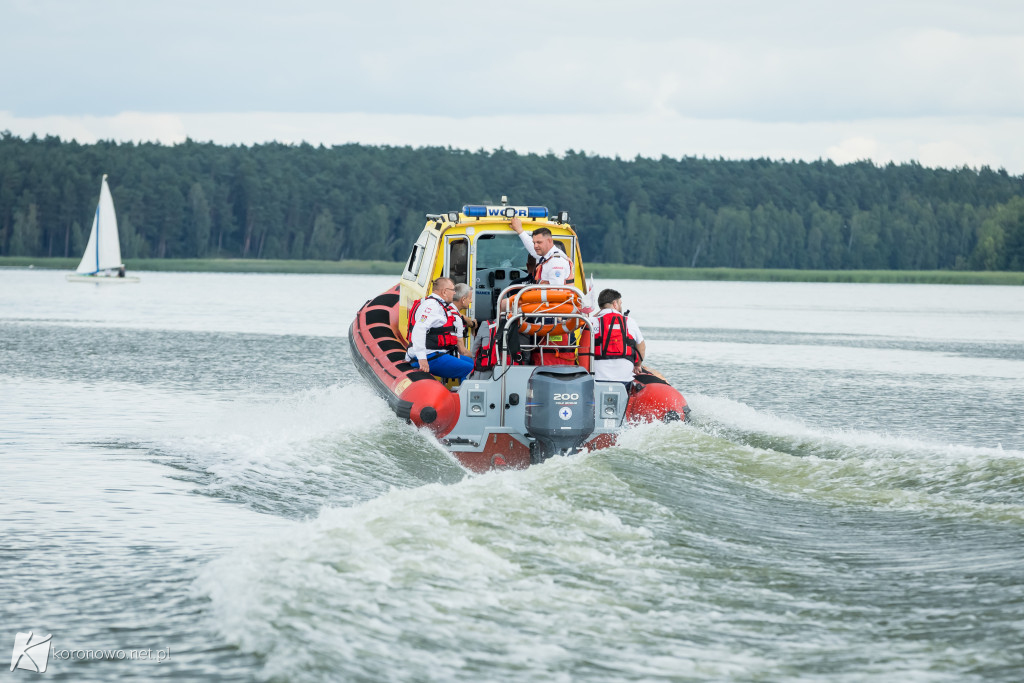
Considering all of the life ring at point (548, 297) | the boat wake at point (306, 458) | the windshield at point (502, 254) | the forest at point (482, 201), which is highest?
the forest at point (482, 201)

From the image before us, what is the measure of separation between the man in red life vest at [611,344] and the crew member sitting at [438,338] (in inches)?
44.4

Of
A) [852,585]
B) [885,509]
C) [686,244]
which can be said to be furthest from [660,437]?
[686,244]

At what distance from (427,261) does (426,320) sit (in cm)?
168

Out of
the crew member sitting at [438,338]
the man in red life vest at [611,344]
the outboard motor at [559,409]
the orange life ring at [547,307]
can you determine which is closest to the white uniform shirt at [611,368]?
the man in red life vest at [611,344]

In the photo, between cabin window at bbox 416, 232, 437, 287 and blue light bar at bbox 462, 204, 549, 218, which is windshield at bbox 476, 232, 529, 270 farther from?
cabin window at bbox 416, 232, 437, 287

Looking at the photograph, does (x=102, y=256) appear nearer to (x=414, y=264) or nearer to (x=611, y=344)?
(x=414, y=264)

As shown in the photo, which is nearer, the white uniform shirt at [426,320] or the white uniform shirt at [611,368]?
the white uniform shirt at [611,368]

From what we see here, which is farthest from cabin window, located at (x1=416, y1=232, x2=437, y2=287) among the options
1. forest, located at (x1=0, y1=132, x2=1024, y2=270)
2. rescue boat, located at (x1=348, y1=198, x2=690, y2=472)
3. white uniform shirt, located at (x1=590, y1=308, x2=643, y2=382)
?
forest, located at (x1=0, y1=132, x2=1024, y2=270)

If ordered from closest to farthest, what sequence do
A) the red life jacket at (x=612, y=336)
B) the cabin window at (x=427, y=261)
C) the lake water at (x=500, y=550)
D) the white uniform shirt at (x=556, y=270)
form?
1. the lake water at (x=500, y=550)
2. the red life jacket at (x=612, y=336)
3. the white uniform shirt at (x=556, y=270)
4. the cabin window at (x=427, y=261)

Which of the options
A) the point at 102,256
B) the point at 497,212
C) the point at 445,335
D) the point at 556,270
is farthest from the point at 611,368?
the point at 102,256

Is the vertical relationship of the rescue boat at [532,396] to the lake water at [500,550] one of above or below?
above

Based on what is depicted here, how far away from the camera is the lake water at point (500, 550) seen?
15.3 feet

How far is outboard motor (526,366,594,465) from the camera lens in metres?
8.70

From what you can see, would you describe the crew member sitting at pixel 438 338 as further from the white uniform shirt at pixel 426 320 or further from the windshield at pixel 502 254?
the windshield at pixel 502 254
